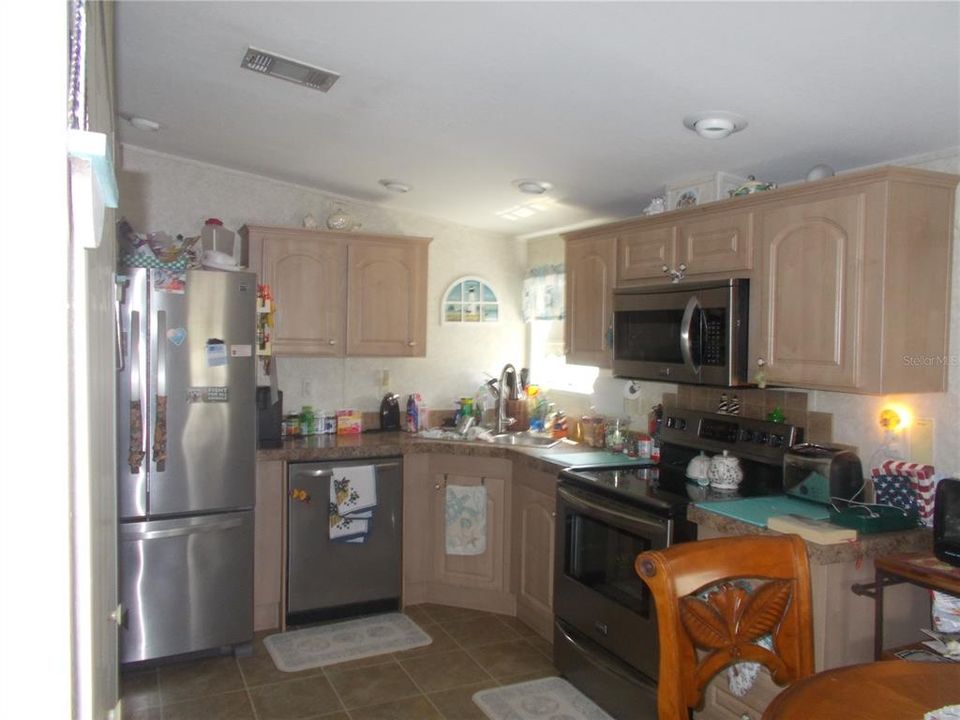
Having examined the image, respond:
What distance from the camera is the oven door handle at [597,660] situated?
8.64 ft

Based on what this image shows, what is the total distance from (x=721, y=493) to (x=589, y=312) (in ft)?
3.80

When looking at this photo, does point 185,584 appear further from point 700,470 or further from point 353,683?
point 700,470

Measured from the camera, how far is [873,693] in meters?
1.31

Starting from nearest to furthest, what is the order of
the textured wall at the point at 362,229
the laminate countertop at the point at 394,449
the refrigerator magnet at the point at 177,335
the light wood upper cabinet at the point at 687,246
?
the light wood upper cabinet at the point at 687,246, the refrigerator magnet at the point at 177,335, the laminate countertop at the point at 394,449, the textured wall at the point at 362,229

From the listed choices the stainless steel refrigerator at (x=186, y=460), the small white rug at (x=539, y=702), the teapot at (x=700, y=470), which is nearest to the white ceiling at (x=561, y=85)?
the stainless steel refrigerator at (x=186, y=460)

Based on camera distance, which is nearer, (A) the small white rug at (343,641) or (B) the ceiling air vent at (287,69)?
(B) the ceiling air vent at (287,69)

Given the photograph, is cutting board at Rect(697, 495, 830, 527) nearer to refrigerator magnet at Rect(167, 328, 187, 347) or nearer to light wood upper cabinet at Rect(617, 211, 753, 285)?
light wood upper cabinet at Rect(617, 211, 753, 285)

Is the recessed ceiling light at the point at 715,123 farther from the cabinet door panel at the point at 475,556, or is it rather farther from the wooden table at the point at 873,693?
the cabinet door panel at the point at 475,556

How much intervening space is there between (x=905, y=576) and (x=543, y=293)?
279 centimetres

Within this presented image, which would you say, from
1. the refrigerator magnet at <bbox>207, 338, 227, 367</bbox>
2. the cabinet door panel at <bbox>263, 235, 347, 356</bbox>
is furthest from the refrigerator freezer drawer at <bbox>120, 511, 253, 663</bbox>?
the cabinet door panel at <bbox>263, 235, 347, 356</bbox>

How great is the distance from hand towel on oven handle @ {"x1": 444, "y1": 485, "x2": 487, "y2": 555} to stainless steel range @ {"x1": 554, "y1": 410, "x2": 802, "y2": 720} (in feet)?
2.19

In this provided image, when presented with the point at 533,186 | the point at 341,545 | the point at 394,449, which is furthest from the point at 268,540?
the point at 533,186

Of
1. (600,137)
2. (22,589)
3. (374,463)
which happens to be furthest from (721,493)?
(22,589)

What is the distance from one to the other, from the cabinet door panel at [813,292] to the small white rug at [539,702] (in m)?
1.51
